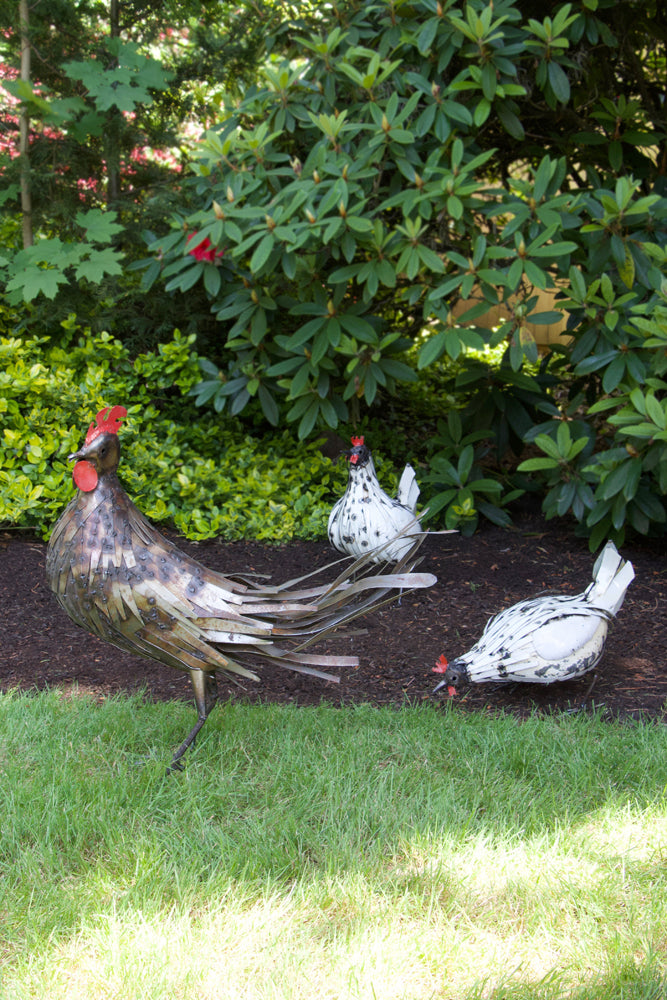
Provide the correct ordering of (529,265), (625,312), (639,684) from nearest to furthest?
(639,684) < (529,265) < (625,312)

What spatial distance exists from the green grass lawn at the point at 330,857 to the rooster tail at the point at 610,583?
399 millimetres

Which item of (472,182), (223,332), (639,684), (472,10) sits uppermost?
(472,10)

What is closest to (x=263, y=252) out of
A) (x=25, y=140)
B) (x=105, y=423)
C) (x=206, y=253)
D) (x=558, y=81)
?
(x=206, y=253)

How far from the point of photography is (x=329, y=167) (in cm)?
394

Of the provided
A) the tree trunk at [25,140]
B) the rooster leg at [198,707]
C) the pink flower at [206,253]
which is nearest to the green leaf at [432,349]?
the pink flower at [206,253]

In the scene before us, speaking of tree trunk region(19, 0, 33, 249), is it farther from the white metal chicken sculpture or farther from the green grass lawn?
the green grass lawn

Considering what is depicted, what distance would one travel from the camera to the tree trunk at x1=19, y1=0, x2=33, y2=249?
5.03 metres

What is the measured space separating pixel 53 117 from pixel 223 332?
163 centimetres

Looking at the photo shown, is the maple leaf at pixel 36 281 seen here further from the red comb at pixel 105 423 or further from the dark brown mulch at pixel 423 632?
the red comb at pixel 105 423

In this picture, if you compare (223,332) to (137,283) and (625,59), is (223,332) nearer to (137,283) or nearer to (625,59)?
(137,283)

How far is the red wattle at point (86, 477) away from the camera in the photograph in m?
2.55

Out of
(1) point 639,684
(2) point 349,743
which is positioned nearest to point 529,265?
(1) point 639,684

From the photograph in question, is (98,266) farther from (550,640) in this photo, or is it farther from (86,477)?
(550,640)

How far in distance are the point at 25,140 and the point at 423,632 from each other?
3817mm
